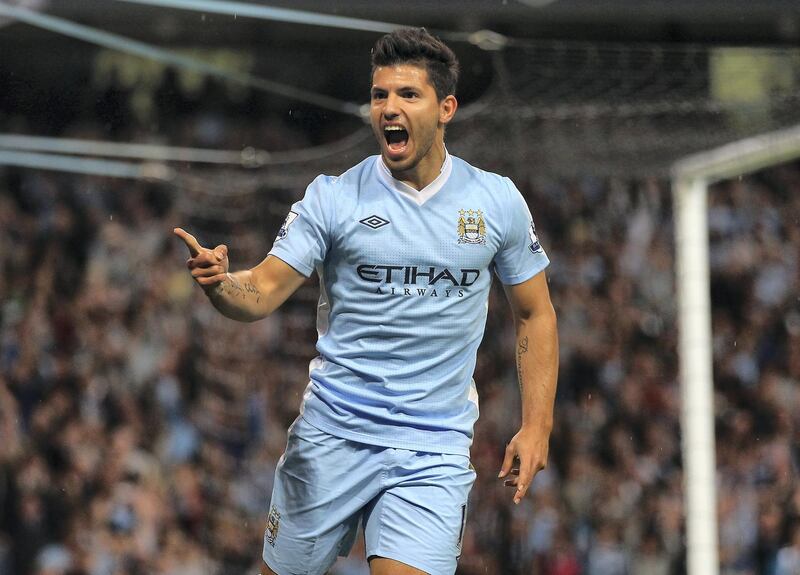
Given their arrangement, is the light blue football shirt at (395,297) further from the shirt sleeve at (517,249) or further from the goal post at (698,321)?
the goal post at (698,321)

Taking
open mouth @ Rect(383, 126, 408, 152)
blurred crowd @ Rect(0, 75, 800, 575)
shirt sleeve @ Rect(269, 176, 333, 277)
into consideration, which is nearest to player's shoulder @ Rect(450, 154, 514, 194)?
open mouth @ Rect(383, 126, 408, 152)

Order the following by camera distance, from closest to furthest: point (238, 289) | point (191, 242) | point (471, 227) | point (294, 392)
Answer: point (191, 242) → point (238, 289) → point (471, 227) → point (294, 392)

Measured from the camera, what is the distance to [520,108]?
7.93 meters

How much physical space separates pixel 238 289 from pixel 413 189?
688 mm

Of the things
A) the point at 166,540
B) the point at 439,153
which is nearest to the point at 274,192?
the point at 166,540

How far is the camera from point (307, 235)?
3898mm

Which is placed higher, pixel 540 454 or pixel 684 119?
pixel 684 119

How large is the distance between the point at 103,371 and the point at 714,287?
5.27 metres

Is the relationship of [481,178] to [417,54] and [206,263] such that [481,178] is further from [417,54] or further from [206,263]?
[206,263]

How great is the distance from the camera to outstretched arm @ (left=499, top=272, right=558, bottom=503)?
13.3 ft

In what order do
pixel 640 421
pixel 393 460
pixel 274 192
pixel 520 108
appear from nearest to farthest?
pixel 393 460
pixel 520 108
pixel 640 421
pixel 274 192

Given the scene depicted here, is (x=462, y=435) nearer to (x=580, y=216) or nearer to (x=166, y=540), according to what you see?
(x=166, y=540)

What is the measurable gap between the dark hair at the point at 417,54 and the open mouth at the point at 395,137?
0.17 metres

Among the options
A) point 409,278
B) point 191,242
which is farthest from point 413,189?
point 191,242
